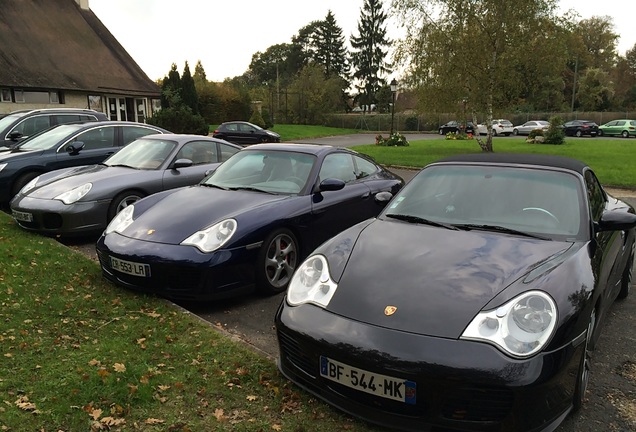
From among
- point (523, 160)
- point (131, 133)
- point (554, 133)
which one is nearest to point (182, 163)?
point (131, 133)

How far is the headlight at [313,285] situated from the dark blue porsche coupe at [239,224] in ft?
4.33

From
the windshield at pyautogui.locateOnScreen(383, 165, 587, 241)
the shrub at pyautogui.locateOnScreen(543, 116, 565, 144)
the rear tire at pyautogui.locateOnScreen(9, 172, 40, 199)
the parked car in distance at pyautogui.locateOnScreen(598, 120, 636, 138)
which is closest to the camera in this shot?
the windshield at pyautogui.locateOnScreen(383, 165, 587, 241)

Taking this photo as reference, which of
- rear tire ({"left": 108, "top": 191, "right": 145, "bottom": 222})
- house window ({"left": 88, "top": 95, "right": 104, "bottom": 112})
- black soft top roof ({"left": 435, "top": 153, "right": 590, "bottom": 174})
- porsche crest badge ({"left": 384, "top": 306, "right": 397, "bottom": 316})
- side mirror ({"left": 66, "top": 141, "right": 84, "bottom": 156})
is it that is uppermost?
house window ({"left": 88, "top": 95, "right": 104, "bottom": 112})

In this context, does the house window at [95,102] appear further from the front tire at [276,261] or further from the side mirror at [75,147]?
the front tire at [276,261]

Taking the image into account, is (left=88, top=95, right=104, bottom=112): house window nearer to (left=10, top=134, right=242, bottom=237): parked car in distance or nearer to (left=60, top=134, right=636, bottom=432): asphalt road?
(left=10, top=134, right=242, bottom=237): parked car in distance

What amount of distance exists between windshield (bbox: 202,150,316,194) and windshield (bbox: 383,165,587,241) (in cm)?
175

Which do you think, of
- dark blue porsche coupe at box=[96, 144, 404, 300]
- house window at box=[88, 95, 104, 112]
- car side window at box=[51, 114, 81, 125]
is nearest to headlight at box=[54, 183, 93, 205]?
dark blue porsche coupe at box=[96, 144, 404, 300]

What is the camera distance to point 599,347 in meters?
3.92

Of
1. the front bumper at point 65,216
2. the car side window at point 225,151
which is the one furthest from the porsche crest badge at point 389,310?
the car side window at point 225,151

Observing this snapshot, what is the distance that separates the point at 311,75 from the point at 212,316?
57111 mm

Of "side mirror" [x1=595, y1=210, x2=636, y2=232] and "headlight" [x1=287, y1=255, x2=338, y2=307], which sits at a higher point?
"side mirror" [x1=595, y1=210, x2=636, y2=232]

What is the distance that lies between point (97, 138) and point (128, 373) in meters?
7.05

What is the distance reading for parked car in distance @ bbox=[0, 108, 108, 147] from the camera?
10664mm

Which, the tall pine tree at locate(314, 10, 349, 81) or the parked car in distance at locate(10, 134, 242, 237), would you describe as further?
the tall pine tree at locate(314, 10, 349, 81)
